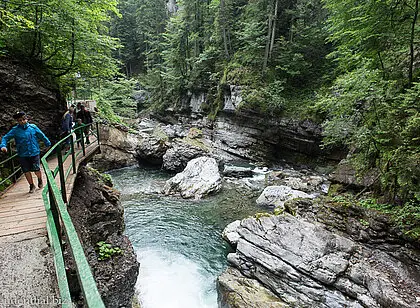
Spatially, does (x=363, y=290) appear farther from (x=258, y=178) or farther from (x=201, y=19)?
(x=201, y=19)

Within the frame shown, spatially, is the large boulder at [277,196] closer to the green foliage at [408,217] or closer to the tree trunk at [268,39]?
the green foliage at [408,217]

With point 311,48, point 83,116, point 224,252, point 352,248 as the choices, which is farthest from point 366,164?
point 311,48

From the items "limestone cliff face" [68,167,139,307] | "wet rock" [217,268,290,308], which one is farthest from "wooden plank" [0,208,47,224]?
"wet rock" [217,268,290,308]

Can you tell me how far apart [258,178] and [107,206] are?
40.5 feet

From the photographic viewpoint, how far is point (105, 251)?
581 cm

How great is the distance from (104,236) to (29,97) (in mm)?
5069

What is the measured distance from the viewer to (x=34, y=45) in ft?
24.6

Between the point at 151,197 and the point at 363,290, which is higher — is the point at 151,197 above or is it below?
below

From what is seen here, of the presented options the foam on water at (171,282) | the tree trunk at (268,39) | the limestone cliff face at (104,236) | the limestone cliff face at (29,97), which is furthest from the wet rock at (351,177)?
the tree trunk at (268,39)

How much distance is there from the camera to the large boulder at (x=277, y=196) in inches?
509

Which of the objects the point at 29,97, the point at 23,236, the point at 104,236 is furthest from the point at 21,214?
the point at 29,97

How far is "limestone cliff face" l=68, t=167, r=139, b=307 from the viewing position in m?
5.32

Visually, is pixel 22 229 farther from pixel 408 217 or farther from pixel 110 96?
pixel 110 96

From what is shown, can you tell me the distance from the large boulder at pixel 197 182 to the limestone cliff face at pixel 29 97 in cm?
Answer: 789
